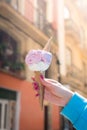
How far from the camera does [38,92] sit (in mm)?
559

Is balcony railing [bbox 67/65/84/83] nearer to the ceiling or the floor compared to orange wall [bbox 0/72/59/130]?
nearer to the ceiling

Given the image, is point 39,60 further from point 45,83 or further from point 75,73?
point 75,73

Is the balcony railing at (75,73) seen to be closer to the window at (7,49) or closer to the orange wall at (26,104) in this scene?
the orange wall at (26,104)

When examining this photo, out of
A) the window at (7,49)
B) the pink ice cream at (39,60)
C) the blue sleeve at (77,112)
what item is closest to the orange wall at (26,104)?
the window at (7,49)

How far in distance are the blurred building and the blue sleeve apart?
9.10 ft

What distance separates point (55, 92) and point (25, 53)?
320cm

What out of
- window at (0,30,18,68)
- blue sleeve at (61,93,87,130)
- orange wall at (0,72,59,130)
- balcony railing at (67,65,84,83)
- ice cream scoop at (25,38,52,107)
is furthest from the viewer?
balcony railing at (67,65,84,83)

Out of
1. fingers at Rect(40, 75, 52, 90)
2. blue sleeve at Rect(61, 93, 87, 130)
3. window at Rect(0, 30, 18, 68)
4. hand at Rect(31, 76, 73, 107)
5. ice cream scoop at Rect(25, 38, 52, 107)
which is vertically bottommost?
blue sleeve at Rect(61, 93, 87, 130)

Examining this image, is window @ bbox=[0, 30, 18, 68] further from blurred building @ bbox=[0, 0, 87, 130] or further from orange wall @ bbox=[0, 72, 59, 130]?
orange wall @ bbox=[0, 72, 59, 130]

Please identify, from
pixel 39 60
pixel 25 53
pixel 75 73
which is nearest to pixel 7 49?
pixel 25 53

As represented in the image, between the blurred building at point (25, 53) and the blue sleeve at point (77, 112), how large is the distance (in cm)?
277

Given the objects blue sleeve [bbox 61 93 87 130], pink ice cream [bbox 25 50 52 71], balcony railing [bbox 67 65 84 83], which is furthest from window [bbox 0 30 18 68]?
blue sleeve [bbox 61 93 87 130]

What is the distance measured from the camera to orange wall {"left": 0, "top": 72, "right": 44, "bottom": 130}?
136 inches

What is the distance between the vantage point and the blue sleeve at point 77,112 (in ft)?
1.58
